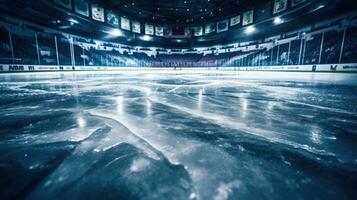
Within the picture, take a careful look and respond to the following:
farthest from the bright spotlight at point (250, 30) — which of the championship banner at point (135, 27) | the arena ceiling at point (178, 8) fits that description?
the championship banner at point (135, 27)

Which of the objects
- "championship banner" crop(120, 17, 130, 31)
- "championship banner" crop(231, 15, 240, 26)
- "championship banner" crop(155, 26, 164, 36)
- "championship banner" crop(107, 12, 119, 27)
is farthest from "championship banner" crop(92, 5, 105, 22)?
"championship banner" crop(231, 15, 240, 26)

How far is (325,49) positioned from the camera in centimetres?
991

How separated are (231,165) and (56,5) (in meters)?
14.9

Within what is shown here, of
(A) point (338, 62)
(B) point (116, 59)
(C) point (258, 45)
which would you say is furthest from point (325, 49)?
(B) point (116, 59)

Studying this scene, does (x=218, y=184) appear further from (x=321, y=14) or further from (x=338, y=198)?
(x=321, y=14)

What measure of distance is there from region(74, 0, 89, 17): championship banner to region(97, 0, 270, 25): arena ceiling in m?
1.29

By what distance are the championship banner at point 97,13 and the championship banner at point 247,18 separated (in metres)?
14.2

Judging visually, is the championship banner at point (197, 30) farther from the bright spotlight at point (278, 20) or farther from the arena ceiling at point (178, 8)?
the bright spotlight at point (278, 20)

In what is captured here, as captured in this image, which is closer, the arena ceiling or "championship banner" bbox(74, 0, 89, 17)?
"championship banner" bbox(74, 0, 89, 17)

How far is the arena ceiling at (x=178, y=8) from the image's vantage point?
47.2 feet

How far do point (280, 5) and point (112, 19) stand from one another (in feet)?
50.9

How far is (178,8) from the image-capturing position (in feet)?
53.3

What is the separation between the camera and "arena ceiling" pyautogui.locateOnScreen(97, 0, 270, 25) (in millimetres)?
14398

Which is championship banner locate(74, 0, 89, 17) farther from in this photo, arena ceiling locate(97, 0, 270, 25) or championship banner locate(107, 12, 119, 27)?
championship banner locate(107, 12, 119, 27)
